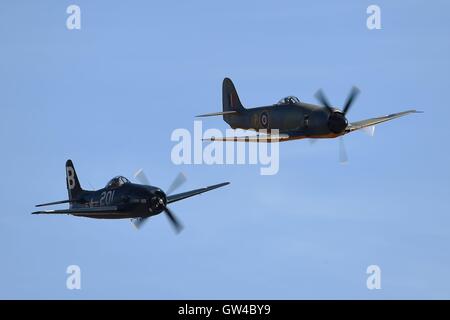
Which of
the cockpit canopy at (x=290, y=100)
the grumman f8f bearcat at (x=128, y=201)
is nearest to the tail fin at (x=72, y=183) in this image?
the grumman f8f bearcat at (x=128, y=201)

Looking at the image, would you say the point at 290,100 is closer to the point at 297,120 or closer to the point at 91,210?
the point at 297,120

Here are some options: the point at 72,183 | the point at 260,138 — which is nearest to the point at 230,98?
the point at 72,183

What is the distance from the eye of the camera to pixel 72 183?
6569 cm

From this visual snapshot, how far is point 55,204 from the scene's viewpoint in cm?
6188

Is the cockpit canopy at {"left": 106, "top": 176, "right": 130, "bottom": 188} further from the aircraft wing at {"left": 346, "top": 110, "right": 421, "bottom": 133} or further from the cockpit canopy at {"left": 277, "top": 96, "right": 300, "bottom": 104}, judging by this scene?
the aircraft wing at {"left": 346, "top": 110, "right": 421, "bottom": 133}

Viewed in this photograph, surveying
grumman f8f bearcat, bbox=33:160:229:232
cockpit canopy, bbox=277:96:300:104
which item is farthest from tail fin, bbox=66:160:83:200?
cockpit canopy, bbox=277:96:300:104

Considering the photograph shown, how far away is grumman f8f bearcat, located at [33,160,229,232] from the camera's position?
55.2m

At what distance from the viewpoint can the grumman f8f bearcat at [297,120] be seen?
2336 inches

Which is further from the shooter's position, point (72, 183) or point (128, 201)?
point (72, 183)

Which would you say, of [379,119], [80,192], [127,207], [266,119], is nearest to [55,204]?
[80,192]

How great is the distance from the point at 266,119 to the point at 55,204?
12378mm

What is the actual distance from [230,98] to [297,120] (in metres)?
11.5

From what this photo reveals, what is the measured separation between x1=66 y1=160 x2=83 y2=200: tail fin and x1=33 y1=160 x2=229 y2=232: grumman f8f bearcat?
4.08 meters
